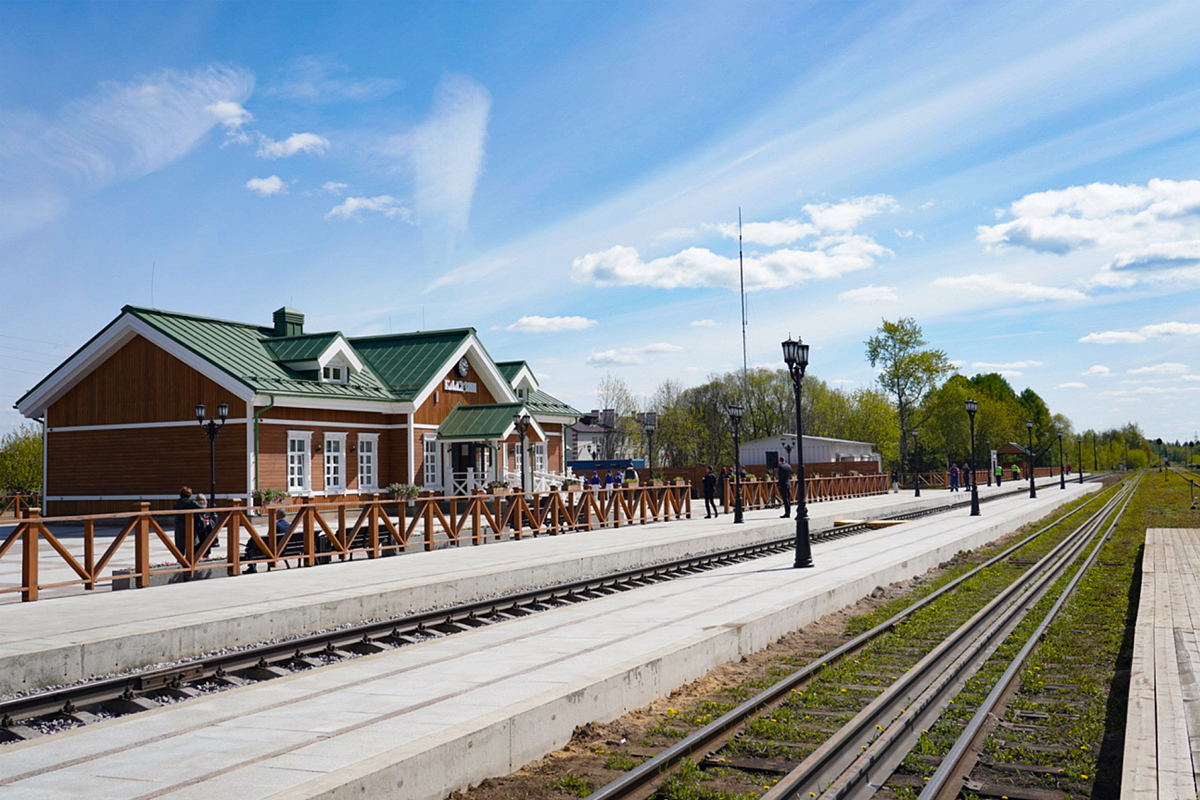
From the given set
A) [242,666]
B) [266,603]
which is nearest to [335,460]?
[266,603]

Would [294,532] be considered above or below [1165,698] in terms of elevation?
above

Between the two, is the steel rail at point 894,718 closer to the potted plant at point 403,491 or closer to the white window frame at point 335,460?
the potted plant at point 403,491

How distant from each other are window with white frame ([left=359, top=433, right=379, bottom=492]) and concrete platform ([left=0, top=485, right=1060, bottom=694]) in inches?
502

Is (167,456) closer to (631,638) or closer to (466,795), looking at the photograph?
(631,638)

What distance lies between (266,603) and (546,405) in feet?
100

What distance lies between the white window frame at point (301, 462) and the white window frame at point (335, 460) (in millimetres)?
772

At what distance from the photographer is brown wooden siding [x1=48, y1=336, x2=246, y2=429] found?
29422 millimetres

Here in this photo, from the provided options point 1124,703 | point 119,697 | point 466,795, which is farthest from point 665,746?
point 119,697

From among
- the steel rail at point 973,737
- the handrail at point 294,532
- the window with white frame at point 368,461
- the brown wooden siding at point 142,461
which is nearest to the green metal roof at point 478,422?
the window with white frame at point 368,461

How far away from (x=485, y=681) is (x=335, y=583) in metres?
7.37

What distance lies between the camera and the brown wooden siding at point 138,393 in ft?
96.5

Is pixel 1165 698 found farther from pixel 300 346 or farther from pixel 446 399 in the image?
pixel 446 399

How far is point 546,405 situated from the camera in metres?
42.6

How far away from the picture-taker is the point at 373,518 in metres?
18.4
